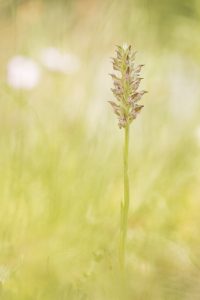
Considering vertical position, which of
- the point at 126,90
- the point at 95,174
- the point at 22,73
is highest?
the point at 22,73

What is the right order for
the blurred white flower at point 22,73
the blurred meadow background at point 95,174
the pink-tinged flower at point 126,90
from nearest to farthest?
the pink-tinged flower at point 126,90 < the blurred meadow background at point 95,174 < the blurred white flower at point 22,73

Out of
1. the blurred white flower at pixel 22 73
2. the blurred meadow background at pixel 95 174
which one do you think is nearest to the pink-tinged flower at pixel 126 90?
the blurred meadow background at pixel 95 174

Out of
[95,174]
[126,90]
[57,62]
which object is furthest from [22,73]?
[126,90]

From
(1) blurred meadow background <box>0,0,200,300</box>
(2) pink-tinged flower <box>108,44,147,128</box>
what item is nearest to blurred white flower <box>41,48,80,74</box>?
(1) blurred meadow background <box>0,0,200,300</box>

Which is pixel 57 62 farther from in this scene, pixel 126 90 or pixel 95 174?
pixel 126 90

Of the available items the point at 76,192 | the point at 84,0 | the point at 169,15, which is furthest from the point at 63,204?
the point at 84,0

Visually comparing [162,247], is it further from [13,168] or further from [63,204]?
[13,168]

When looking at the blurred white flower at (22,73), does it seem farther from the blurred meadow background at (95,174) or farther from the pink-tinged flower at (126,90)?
the pink-tinged flower at (126,90)
